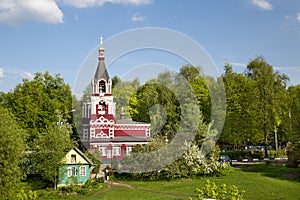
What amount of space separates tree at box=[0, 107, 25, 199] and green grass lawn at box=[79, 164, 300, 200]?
5362 mm

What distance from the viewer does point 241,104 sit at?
4644 cm

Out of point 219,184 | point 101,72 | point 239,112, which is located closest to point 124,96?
point 101,72

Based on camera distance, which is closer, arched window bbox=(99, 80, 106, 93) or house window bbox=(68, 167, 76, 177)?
house window bbox=(68, 167, 76, 177)

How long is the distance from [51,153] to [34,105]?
13.5 m

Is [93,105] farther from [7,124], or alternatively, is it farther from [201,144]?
[7,124]

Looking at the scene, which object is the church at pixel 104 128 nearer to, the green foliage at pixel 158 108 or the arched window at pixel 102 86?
the arched window at pixel 102 86

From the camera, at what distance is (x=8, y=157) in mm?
23938

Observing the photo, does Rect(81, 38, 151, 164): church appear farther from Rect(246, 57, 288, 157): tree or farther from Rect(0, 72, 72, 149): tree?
Rect(246, 57, 288, 157): tree

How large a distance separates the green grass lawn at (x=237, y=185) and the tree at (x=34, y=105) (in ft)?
42.6

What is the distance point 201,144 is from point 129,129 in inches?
409

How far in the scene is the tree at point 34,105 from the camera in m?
40.2

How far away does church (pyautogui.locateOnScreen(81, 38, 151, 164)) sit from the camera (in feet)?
131

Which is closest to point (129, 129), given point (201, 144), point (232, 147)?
point (201, 144)

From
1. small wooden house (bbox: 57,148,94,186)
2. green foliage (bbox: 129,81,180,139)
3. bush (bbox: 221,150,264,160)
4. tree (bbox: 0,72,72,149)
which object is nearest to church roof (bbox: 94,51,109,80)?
tree (bbox: 0,72,72,149)
